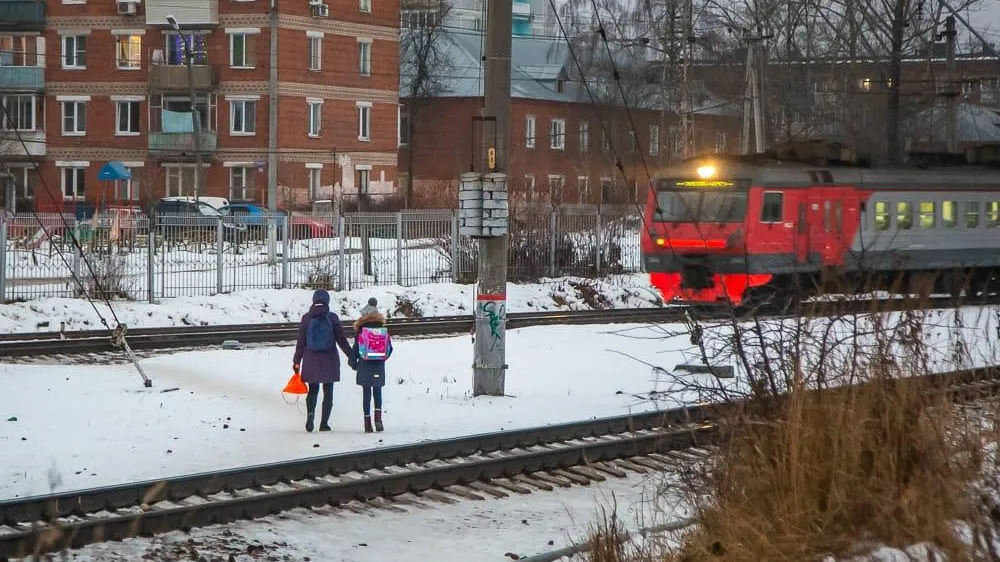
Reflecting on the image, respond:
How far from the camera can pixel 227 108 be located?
179ft

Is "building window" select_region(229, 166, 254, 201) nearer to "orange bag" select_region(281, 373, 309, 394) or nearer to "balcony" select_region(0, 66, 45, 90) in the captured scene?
"balcony" select_region(0, 66, 45, 90)

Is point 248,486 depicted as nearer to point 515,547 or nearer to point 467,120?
point 515,547

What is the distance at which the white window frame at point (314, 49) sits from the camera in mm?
54188

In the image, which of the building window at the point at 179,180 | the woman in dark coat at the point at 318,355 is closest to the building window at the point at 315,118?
the building window at the point at 179,180

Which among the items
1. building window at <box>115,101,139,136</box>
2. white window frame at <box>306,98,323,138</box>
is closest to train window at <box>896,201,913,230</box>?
white window frame at <box>306,98,323,138</box>

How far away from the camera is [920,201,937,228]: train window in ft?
85.6

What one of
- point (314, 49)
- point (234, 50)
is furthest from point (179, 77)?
point (314, 49)

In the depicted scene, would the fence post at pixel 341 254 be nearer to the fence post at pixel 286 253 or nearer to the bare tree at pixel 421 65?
the fence post at pixel 286 253

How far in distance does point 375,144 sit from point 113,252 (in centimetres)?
3288

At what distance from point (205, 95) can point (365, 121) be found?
276 inches

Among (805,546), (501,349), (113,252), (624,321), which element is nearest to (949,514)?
(805,546)

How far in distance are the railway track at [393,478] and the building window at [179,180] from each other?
45.0 metres

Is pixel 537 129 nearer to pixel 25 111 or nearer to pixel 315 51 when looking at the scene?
pixel 315 51

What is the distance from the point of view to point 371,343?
42.1ft
